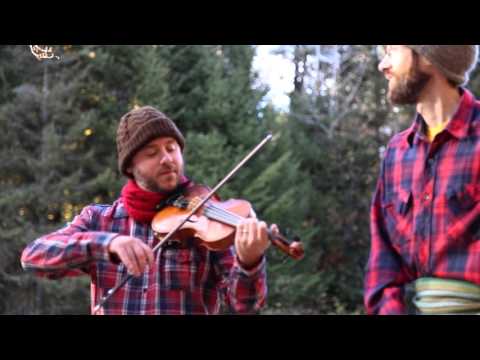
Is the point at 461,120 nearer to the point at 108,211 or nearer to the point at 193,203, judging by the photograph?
the point at 193,203

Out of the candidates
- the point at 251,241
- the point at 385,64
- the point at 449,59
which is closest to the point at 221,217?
the point at 251,241

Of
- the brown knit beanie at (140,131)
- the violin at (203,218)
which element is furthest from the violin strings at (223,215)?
the brown knit beanie at (140,131)

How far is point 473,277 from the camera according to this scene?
6.26 ft

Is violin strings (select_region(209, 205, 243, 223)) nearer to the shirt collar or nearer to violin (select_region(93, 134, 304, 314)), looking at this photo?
violin (select_region(93, 134, 304, 314))

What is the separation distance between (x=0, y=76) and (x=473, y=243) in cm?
570

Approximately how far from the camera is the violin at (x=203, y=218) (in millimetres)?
2197

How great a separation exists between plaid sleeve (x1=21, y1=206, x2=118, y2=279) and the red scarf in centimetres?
10

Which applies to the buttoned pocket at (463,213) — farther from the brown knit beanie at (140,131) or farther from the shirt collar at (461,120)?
the brown knit beanie at (140,131)

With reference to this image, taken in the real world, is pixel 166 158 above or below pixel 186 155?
below

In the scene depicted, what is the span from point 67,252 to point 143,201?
0.24 metres

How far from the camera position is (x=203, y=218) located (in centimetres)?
225

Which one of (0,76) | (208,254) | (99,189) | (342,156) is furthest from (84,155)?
(208,254)

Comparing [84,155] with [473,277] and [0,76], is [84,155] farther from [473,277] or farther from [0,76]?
[473,277]

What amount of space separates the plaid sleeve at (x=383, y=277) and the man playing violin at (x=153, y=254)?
318 mm
